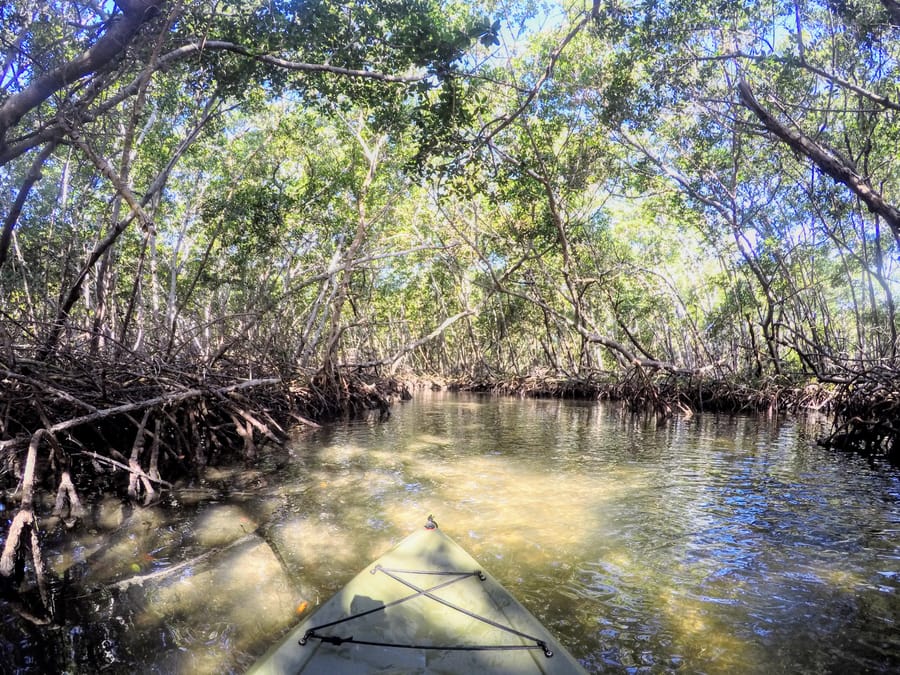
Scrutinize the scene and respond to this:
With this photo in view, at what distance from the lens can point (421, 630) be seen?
1.95 m

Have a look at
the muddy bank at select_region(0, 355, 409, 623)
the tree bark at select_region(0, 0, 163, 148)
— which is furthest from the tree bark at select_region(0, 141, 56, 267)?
the muddy bank at select_region(0, 355, 409, 623)

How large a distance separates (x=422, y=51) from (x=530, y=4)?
536 centimetres

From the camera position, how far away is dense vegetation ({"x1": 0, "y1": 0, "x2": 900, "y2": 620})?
473 cm

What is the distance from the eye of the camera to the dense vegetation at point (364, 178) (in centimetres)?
473

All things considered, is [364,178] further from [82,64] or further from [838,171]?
[838,171]

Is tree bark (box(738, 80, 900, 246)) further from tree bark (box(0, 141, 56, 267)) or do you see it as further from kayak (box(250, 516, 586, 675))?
tree bark (box(0, 141, 56, 267))

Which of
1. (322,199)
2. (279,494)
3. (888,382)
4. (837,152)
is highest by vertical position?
(837,152)

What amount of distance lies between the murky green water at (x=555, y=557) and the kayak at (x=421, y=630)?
0.47 m

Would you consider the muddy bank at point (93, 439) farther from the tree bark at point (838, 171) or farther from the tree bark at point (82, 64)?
the tree bark at point (838, 171)

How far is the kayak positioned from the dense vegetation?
6.00ft

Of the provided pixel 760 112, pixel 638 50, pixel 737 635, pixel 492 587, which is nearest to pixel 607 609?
pixel 737 635

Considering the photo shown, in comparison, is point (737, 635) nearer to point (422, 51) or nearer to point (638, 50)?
point (422, 51)

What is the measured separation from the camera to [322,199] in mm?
11633

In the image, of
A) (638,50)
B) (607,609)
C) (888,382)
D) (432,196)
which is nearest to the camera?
(607,609)
